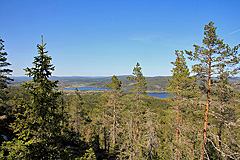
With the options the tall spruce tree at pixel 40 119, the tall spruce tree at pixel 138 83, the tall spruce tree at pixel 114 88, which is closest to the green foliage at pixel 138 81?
the tall spruce tree at pixel 138 83

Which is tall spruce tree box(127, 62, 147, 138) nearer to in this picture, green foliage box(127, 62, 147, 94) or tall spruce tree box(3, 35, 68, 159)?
green foliage box(127, 62, 147, 94)

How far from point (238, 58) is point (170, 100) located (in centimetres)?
797

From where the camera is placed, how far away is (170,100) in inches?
559

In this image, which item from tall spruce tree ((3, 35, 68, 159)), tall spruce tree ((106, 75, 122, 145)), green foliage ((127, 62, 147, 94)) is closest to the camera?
tall spruce tree ((3, 35, 68, 159))

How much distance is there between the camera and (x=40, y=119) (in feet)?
20.8

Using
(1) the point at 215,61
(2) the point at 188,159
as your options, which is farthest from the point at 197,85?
(2) the point at 188,159

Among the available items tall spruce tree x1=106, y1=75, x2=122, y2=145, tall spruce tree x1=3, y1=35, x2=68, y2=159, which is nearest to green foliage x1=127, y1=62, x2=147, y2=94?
tall spruce tree x1=106, y1=75, x2=122, y2=145

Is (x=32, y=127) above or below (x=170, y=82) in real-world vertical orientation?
below

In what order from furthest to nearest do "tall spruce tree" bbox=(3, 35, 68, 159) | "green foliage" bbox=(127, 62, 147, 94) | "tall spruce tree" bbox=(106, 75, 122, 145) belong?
"tall spruce tree" bbox=(106, 75, 122, 145) < "green foliage" bbox=(127, 62, 147, 94) < "tall spruce tree" bbox=(3, 35, 68, 159)

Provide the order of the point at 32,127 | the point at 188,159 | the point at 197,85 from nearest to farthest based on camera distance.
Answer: the point at 32,127
the point at 197,85
the point at 188,159

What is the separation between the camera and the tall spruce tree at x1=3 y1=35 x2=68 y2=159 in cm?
595

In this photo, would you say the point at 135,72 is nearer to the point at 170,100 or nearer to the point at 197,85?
the point at 170,100

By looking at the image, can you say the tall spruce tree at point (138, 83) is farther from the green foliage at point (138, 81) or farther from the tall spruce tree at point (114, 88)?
the tall spruce tree at point (114, 88)

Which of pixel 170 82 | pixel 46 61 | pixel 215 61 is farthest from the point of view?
pixel 170 82
